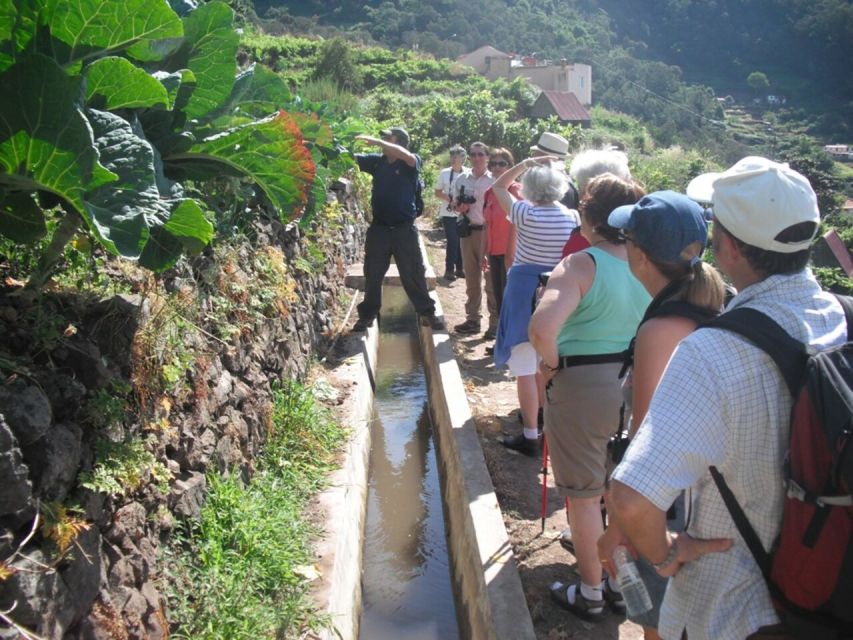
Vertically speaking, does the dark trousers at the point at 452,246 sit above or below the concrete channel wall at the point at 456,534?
above

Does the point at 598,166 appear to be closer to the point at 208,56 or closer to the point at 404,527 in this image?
the point at 208,56

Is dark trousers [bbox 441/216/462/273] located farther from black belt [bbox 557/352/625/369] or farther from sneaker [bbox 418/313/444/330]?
black belt [bbox 557/352/625/369]

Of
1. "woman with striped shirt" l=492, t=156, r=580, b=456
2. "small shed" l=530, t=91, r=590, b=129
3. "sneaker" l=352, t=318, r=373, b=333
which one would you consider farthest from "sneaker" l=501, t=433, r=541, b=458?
"small shed" l=530, t=91, r=590, b=129

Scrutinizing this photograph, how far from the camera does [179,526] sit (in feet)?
10.7

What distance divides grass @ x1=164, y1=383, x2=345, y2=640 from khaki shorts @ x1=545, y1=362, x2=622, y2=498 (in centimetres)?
128

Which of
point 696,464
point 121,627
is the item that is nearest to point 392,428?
point 121,627

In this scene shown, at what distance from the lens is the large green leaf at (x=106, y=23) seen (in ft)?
8.25

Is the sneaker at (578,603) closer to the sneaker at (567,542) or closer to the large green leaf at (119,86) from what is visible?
the sneaker at (567,542)

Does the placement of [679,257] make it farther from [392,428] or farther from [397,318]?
[397,318]

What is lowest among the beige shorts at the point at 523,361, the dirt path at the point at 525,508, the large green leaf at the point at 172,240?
the dirt path at the point at 525,508

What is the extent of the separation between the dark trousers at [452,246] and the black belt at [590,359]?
7.02 metres

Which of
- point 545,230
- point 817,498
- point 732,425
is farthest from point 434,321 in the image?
point 817,498

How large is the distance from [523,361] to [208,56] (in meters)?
2.73

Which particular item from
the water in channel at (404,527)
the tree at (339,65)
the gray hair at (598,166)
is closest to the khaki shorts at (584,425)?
the gray hair at (598,166)
